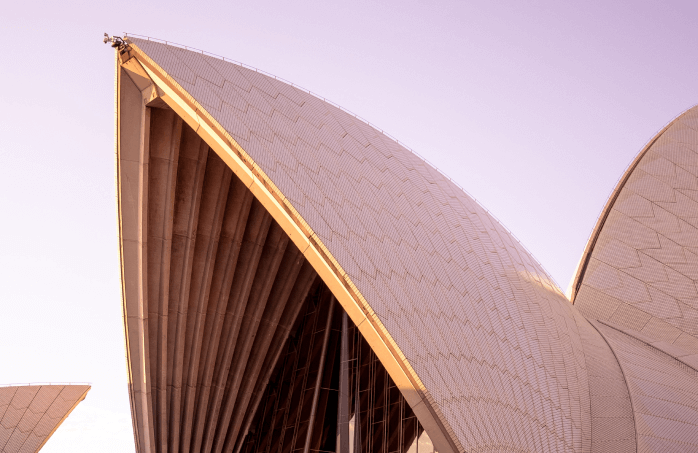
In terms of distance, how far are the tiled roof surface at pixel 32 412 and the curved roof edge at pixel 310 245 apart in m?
16.8

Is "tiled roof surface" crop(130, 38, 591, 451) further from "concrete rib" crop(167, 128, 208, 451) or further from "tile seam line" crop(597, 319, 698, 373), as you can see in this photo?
"tile seam line" crop(597, 319, 698, 373)

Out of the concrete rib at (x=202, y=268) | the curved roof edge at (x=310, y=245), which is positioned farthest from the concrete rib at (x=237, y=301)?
the curved roof edge at (x=310, y=245)

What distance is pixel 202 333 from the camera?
61.7ft

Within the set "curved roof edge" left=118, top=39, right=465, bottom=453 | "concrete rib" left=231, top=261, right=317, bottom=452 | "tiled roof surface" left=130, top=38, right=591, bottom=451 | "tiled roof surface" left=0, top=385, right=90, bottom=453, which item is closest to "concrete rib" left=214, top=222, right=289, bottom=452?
"concrete rib" left=231, top=261, right=317, bottom=452

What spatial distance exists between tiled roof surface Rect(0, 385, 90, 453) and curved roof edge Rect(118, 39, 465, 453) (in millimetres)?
16782

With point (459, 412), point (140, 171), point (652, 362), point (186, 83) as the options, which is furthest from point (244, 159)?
point (652, 362)

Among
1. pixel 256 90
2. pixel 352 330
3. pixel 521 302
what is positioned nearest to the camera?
pixel 256 90

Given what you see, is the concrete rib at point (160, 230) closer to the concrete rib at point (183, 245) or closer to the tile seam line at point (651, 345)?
the concrete rib at point (183, 245)

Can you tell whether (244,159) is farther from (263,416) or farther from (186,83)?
(263,416)

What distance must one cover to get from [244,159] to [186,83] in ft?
6.71

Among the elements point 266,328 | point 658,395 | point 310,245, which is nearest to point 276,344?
point 266,328

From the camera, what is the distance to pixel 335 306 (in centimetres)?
2058

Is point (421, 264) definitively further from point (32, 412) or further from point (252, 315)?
point (32, 412)

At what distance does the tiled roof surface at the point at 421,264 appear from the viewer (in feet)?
44.9
